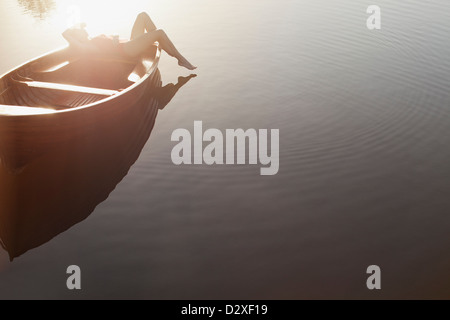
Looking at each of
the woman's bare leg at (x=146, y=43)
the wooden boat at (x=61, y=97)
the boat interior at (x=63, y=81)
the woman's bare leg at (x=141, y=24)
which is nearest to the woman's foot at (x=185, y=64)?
the woman's bare leg at (x=146, y=43)

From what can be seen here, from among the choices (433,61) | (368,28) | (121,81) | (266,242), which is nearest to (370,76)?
(433,61)

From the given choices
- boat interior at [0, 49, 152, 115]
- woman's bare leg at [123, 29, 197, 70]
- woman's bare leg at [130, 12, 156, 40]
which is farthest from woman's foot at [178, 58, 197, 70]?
boat interior at [0, 49, 152, 115]

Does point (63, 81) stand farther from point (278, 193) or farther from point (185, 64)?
point (278, 193)

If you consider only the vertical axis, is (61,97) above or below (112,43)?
below

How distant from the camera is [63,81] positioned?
26.8 ft

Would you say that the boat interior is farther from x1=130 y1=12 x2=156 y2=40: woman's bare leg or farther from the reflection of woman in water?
x1=130 y1=12 x2=156 y2=40: woman's bare leg

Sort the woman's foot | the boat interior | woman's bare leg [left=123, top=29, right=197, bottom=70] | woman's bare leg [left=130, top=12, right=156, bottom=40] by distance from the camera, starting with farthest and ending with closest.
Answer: the woman's foot
woman's bare leg [left=130, top=12, right=156, bottom=40]
woman's bare leg [left=123, top=29, right=197, bottom=70]
the boat interior

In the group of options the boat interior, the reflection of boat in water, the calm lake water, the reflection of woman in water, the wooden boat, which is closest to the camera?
the calm lake water

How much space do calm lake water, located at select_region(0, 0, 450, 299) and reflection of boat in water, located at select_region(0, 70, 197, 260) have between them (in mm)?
27

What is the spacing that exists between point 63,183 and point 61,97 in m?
1.65

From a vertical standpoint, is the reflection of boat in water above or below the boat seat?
below

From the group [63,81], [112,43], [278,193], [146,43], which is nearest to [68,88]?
[63,81]

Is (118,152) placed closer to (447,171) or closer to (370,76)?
(447,171)

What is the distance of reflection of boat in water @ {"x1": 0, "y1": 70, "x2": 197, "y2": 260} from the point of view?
529cm
